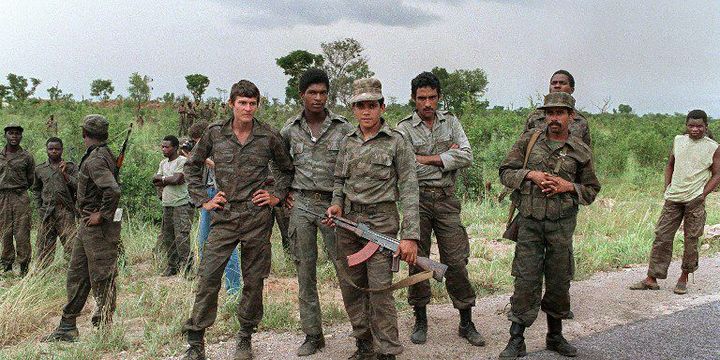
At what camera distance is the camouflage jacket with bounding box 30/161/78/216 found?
23.0 feet

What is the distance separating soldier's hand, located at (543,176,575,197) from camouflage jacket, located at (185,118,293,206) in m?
1.86

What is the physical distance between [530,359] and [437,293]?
5.49 ft

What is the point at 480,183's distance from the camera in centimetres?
1245

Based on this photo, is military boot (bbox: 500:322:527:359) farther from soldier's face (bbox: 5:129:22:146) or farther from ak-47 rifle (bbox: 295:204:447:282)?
soldier's face (bbox: 5:129:22:146)

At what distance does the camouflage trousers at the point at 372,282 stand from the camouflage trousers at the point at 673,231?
3.73 meters

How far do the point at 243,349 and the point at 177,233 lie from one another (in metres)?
3.22

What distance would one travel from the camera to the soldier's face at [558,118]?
4.30 meters

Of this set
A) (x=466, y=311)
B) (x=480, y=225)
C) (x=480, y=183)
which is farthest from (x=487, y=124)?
(x=466, y=311)

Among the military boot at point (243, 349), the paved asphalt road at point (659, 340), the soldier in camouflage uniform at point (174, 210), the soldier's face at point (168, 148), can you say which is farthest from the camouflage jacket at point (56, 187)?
the paved asphalt road at point (659, 340)

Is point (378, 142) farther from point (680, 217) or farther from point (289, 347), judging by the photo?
point (680, 217)

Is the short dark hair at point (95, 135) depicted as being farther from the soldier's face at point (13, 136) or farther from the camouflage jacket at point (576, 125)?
the camouflage jacket at point (576, 125)

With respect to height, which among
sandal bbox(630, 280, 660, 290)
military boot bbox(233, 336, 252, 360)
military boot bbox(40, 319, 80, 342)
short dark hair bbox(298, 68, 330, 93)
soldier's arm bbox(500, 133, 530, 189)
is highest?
short dark hair bbox(298, 68, 330, 93)

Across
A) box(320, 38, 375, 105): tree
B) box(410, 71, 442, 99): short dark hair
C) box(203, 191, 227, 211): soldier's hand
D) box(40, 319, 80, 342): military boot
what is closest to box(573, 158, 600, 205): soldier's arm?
box(410, 71, 442, 99): short dark hair

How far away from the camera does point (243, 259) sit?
436 centimetres
